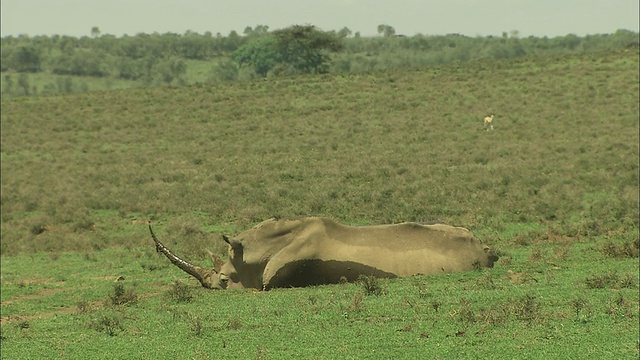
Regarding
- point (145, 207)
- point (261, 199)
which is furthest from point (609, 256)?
point (145, 207)

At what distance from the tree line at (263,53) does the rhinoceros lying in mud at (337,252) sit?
70371 mm

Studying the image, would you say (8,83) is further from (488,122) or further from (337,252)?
(337,252)

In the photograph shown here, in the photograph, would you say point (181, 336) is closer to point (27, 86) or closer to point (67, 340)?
point (67, 340)

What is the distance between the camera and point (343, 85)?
203 ft

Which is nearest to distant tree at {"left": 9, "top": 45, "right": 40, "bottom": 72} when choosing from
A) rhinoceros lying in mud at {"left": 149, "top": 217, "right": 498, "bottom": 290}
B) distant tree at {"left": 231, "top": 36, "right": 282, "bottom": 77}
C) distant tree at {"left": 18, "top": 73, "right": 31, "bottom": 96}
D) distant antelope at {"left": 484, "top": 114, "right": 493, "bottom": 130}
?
distant tree at {"left": 18, "top": 73, "right": 31, "bottom": 96}

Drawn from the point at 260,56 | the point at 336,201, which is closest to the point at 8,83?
the point at 260,56

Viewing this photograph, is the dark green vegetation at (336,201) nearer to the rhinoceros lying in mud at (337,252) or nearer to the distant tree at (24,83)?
the rhinoceros lying in mud at (337,252)

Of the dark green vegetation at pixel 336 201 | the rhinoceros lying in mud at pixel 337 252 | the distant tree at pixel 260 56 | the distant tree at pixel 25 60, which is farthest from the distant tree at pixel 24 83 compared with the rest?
the rhinoceros lying in mud at pixel 337 252

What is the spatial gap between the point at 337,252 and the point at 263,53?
11176 centimetres

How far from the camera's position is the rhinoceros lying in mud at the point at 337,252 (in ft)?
46.5

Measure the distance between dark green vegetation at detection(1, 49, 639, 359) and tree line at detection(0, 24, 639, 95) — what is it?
76.9 feet

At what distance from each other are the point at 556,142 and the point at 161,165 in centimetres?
1916

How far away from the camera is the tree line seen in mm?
92569

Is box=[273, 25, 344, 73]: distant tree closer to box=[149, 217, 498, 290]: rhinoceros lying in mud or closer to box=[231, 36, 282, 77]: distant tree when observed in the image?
box=[231, 36, 282, 77]: distant tree
